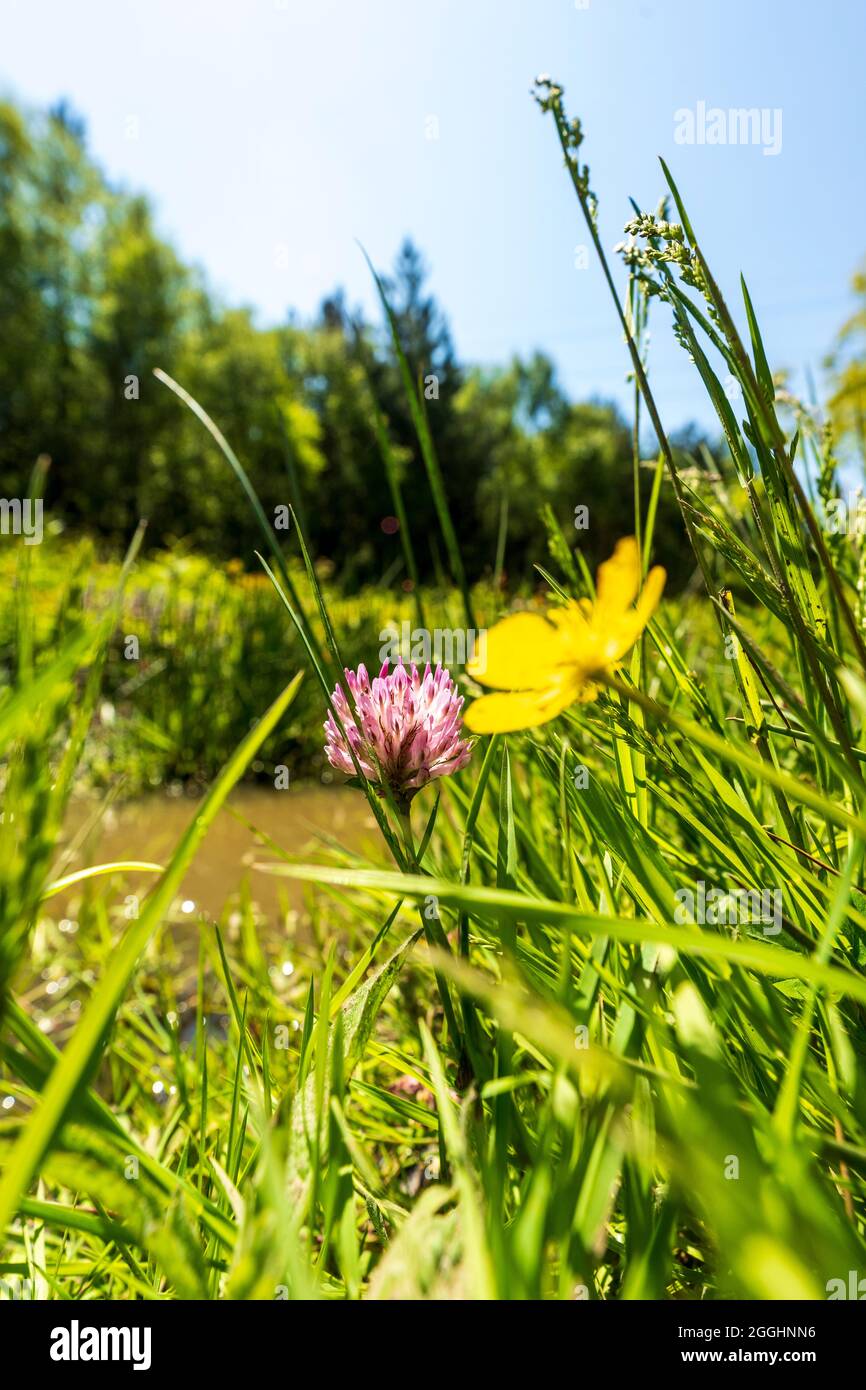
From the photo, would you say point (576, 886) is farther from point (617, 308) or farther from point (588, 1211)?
point (617, 308)


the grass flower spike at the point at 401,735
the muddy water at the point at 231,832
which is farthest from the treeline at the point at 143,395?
the grass flower spike at the point at 401,735

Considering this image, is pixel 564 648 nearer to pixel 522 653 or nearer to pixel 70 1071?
pixel 522 653

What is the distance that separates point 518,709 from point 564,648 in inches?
1.3

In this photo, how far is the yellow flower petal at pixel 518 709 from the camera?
0.32 metres

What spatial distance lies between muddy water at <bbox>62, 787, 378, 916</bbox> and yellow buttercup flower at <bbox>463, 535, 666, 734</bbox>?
105 cm

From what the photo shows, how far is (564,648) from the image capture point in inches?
12.8

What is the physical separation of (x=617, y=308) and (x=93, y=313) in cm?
2300

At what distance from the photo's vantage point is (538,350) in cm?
3325

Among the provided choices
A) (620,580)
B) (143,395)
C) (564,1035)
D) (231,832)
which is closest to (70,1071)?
(564,1035)

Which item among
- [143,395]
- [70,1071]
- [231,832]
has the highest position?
[143,395]

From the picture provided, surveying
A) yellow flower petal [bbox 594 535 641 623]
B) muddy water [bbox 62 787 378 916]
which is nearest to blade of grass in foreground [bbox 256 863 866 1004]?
yellow flower petal [bbox 594 535 641 623]

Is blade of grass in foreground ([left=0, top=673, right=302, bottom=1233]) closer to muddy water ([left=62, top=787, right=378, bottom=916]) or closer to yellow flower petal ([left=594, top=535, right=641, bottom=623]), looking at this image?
yellow flower petal ([left=594, top=535, right=641, bottom=623])

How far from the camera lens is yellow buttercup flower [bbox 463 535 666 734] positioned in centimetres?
32
